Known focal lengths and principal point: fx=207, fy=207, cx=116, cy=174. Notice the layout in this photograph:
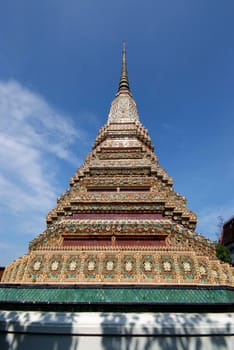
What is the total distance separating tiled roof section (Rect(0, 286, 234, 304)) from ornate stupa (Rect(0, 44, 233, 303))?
0.09 feet

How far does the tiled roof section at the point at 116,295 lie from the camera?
20.0ft

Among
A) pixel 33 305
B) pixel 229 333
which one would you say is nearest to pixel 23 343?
pixel 33 305

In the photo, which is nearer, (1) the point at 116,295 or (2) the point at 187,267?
(1) the point at 116,295

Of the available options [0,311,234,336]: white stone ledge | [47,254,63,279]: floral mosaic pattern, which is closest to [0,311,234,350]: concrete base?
[0,311,234,336]: white stone ledge

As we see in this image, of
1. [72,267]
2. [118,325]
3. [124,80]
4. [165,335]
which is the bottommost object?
[165,335]

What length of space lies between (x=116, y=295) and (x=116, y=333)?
2.11 m

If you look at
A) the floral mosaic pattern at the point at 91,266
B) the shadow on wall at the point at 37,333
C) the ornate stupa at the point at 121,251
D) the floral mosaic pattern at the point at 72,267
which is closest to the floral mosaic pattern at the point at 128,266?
the ornate stupa at the point at 121,251

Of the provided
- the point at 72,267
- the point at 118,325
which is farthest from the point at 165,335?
the point at 72,267

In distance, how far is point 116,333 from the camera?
415 cm

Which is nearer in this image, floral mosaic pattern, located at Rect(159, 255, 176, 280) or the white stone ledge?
the white stone ledge

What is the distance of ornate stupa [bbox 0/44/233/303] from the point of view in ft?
20.8

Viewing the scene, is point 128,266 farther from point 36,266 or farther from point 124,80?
point 124,80

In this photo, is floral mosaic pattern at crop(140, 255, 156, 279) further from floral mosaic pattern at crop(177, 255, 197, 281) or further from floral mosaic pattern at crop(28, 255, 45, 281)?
floral mosaic pattern at crop(28, 255, 45, 281)

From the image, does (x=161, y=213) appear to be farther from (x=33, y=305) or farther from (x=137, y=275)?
(x=33, y=305)
